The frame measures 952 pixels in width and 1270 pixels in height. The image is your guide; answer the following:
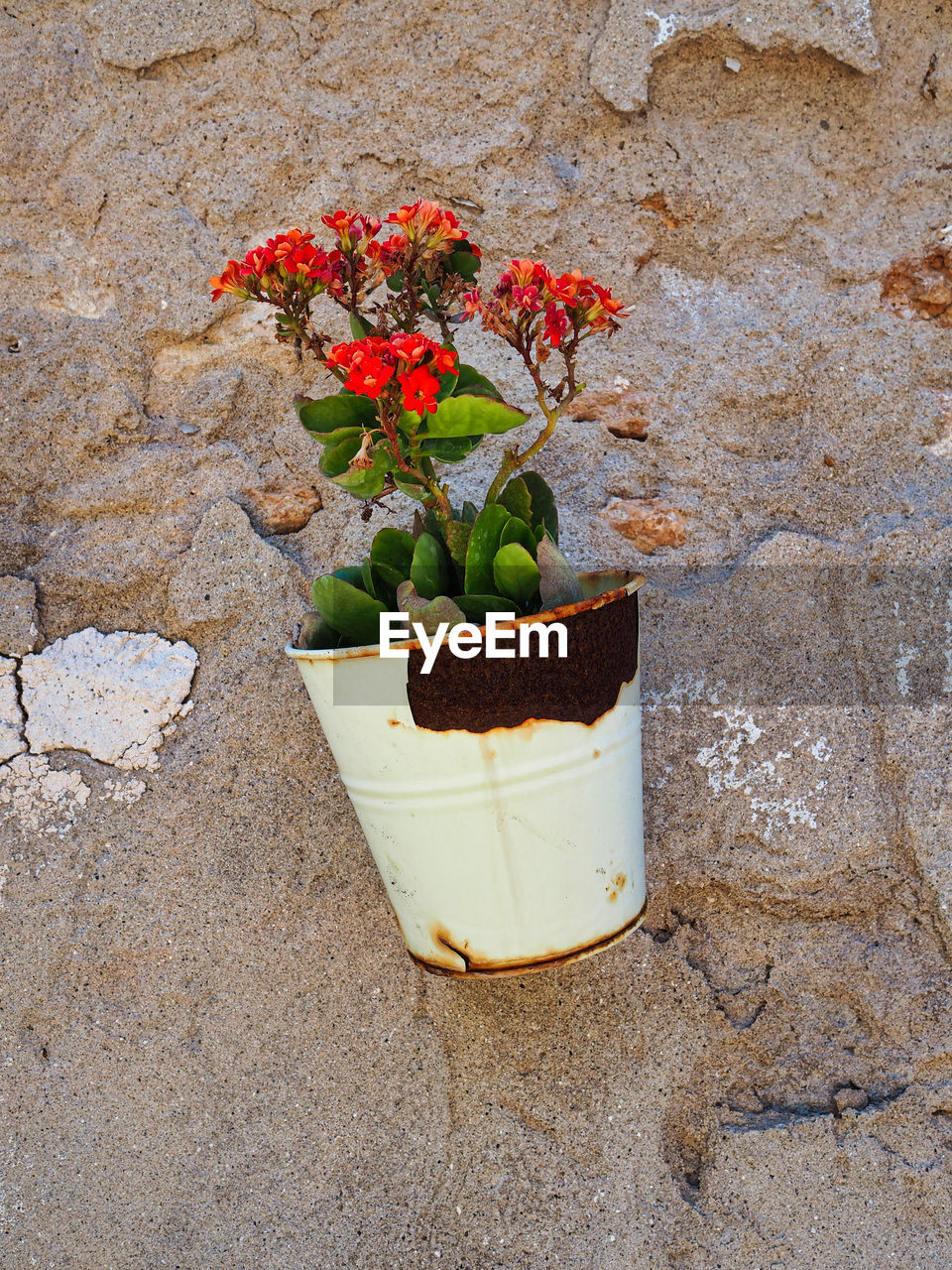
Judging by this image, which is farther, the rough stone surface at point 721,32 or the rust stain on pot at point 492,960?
the rough stone surface at point 721,32

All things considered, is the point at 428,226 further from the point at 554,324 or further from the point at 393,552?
the point at 393,552

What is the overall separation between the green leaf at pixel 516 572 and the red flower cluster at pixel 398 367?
0.18 metres

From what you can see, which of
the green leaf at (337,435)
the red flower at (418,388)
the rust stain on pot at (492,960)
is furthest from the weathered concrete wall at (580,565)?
the red flower at (418,388)

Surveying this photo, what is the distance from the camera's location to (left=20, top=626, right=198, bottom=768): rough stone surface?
1.46 m

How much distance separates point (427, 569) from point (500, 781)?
0.27m

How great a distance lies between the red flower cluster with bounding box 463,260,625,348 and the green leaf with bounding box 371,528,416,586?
0.91 ft

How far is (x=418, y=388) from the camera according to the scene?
1039 mm

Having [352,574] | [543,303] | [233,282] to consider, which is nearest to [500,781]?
[352,574]

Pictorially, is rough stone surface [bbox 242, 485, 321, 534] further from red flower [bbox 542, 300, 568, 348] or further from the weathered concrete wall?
red flower [bbox 542, 300, 568, 348]

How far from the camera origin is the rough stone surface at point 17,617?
148cm

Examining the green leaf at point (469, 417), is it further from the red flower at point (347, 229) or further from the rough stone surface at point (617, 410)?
the rough stone surface at point (617, 410)

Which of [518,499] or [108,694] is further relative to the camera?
[108,694]

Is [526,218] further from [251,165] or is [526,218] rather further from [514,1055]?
[514,1055]

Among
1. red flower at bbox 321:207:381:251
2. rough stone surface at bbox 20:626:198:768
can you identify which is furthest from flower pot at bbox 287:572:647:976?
red flower at bbox 321:207:381:251
